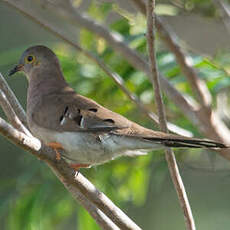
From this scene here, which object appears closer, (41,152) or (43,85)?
(41,152)

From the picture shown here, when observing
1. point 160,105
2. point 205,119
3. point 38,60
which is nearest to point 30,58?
point 38,60

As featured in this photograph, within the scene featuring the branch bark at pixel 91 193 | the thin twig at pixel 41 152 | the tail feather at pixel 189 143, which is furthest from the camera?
the tail feather at pixel 189 143

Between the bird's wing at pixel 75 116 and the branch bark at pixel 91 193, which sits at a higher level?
the bird's wing at pixel 75 116

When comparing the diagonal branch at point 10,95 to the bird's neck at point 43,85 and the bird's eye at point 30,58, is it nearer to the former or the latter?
the bird's neck at point 43,85

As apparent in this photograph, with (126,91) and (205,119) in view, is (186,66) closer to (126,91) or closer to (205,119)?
(205,119)

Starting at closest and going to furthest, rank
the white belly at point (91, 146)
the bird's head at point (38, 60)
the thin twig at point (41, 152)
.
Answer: the thin twig at point (41, 152) → the white belly at point (91, 146) → the bird's head at point (38, 60)

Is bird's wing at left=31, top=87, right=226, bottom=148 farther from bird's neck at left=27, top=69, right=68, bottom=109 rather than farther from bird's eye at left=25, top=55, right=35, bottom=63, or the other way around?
bird's eye at left=25, top=55, right=35, bottom=63

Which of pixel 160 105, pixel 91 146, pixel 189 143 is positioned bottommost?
pixel 189 143

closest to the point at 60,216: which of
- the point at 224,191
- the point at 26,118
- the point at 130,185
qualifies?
the point at 130,185

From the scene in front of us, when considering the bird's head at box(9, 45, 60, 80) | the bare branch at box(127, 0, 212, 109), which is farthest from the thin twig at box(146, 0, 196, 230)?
the bird's head at box(9, 45, 60, 80)

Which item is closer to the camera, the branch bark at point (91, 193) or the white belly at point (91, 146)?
the branch bark at point (91, 193)

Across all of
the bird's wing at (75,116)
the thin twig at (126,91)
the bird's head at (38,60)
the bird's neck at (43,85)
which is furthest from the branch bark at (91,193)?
the bird's head at (38,60)

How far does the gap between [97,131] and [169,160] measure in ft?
2.20

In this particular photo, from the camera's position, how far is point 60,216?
21.5ft
